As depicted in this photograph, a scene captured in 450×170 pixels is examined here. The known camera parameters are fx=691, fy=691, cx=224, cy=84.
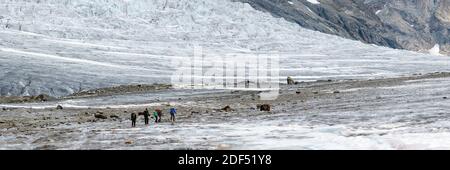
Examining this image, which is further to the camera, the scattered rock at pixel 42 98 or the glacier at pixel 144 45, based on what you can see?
the glacier at pixel 144 45

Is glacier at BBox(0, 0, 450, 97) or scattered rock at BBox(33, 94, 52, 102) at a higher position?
glacier at BBox(0, 0, 450, 97)

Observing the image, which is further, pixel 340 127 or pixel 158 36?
pixel 158 36

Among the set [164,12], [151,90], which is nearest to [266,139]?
[151,90]

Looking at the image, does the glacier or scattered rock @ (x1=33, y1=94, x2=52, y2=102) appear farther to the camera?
the glacier

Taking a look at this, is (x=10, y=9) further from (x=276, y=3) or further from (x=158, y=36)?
(x=276, y=3)

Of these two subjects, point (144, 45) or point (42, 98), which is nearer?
point (42, 98)

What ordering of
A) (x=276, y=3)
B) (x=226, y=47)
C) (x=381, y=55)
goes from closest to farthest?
(x=226, y=47) < (x=381, y=55) < (x=276, y=3)

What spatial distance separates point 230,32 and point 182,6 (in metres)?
8.06

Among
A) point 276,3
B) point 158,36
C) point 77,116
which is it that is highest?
point 276,3

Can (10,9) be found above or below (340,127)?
above

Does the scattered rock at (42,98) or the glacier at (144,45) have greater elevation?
the glacier at (144,45)

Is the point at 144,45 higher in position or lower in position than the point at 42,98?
higher

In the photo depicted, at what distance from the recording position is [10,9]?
292 ft
